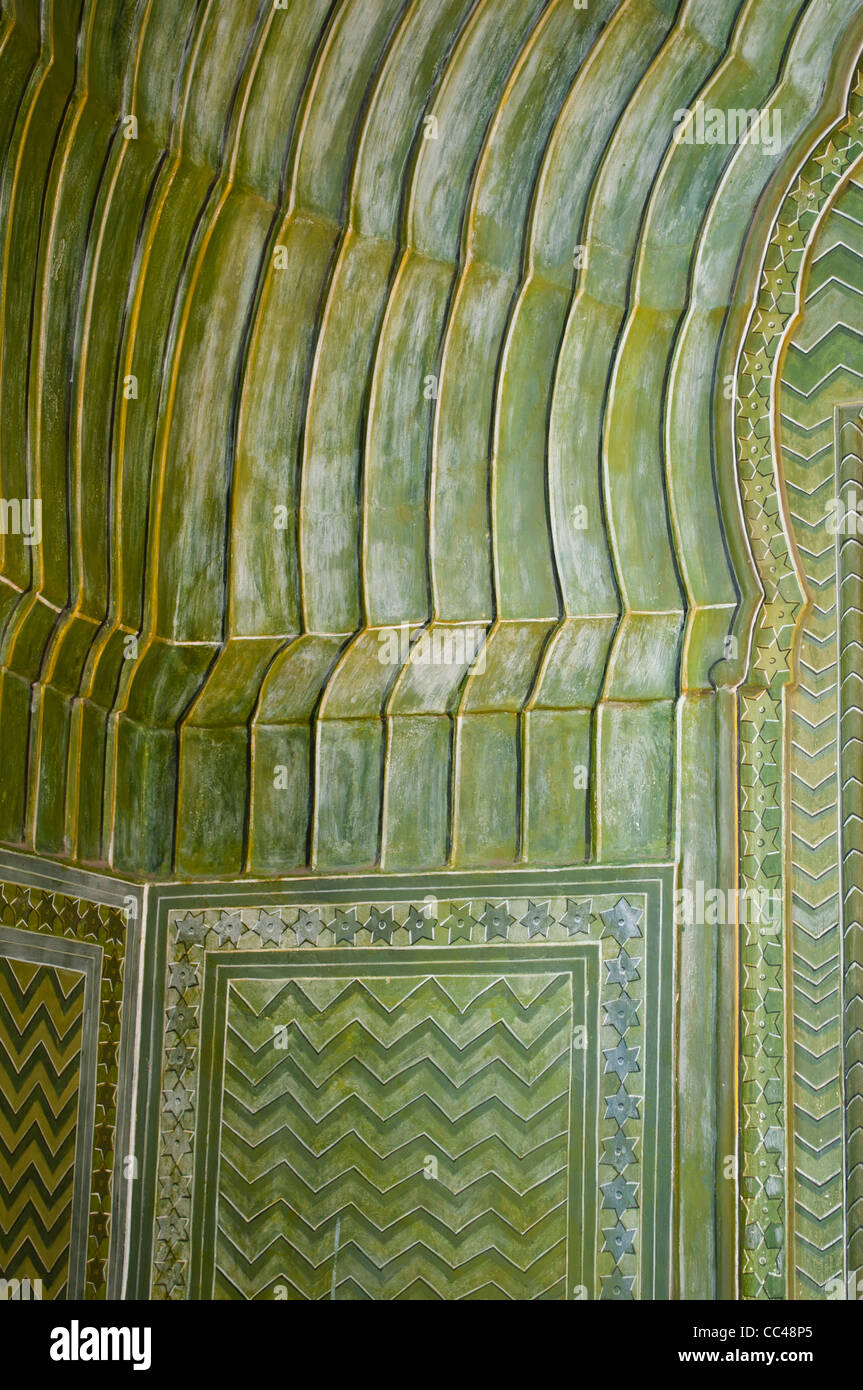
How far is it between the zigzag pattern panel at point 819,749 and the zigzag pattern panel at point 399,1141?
22.8 inches

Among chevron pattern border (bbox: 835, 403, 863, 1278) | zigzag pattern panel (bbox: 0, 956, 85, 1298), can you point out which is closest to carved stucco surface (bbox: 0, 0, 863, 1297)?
chevron pattern border (bbox: 835, 403, 863, 1278)

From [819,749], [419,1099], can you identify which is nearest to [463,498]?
[819,749]

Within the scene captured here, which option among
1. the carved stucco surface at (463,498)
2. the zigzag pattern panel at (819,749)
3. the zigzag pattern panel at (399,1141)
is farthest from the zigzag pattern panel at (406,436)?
the zigzag pattern panel at (399,1141)

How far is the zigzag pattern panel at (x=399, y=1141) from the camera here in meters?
4.13

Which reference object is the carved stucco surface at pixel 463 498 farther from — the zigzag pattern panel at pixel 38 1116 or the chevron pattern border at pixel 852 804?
the zigzag pattern panel at pixel 38 1116

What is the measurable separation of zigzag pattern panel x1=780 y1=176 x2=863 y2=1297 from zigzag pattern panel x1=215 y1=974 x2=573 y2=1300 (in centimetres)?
58

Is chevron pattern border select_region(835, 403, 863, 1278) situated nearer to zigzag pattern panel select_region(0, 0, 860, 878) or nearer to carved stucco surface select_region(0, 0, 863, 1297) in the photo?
carved stucco surface select_region(0, 0, 863, 1297)

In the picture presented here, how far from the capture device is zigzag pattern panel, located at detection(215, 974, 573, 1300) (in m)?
4.13

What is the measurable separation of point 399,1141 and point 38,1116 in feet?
2.92

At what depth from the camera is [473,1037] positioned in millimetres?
4258

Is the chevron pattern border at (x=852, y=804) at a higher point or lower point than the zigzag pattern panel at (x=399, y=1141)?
higher

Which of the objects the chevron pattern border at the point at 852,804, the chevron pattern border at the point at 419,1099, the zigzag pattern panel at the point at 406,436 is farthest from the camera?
the zigzag pattern panel at the point at 406,436

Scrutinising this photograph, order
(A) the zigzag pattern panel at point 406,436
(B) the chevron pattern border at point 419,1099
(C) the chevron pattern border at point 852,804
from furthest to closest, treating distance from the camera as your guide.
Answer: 1. (A) the zigzag pattern panel at point 406,436
2. (B) the chevron pattern border at point 419,1099
3. (C) the chevron pattern border at point 852,804
